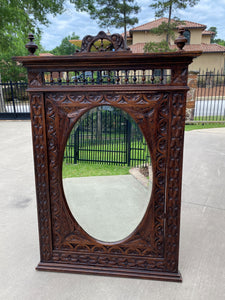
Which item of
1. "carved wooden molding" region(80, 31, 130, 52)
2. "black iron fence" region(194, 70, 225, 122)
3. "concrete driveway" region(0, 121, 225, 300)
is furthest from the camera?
"black iron fence" region(194, 70, 225, 122)

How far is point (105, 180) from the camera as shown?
2232 millimetres

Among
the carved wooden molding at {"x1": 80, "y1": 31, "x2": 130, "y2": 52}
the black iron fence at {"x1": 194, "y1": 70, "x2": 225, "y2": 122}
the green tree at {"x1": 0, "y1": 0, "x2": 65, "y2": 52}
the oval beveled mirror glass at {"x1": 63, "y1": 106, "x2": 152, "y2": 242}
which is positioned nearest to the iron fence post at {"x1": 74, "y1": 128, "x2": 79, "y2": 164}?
the oval beveled mirror glass at {"x1": 63, "y1": 106, "x2": 152, "y2": 242}

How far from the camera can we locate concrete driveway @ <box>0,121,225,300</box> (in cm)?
183

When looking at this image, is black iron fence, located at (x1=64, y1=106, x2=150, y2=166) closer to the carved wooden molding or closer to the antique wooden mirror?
the antique wooden mirror

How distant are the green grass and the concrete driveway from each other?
2.74ft

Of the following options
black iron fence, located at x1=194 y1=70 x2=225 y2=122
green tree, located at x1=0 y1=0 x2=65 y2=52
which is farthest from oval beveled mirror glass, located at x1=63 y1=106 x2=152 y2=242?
green tree, located at x1=0 y1=0 x2=65 y2=52

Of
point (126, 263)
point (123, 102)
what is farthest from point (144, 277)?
point (123, 102)

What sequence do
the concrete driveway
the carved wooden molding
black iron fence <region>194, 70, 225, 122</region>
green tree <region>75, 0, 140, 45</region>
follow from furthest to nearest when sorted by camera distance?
green tree <region>75, 0, 140, 45</region>
black iron fence <region>194, 70, 225, 122</region>
the concrete driveway
the carved wooden molding

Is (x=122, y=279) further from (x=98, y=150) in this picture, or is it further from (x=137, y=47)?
(x=137, y=47)

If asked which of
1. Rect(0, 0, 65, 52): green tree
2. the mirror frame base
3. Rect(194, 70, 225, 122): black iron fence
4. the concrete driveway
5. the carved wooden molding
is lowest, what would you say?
the concrete driveway

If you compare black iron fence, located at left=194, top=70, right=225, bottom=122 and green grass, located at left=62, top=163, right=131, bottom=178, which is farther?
black iron fence, located at left=194, top=70, right=225, bottom=122

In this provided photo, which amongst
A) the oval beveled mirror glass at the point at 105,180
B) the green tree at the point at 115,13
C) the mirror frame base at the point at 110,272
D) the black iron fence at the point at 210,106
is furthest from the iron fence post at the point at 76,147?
the green tree at the point at 115,13

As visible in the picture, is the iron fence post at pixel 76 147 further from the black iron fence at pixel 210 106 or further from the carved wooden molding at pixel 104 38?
→ the black iron fence at pixel 210 106

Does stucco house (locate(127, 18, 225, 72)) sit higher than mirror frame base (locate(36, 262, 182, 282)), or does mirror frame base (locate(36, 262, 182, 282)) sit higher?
stucco house (locate(127, 18, 225, 72))
